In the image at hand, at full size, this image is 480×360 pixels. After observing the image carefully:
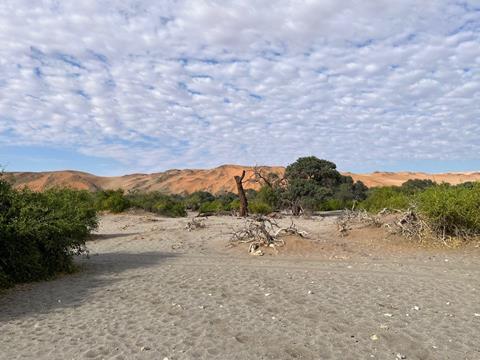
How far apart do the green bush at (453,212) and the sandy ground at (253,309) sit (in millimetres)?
1574

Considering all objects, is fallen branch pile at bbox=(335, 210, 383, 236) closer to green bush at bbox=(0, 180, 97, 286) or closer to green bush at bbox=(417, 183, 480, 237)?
green bush at bbox=(417, 183, 480, 237)

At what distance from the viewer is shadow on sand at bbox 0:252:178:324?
6.84 metres

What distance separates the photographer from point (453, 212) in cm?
1348

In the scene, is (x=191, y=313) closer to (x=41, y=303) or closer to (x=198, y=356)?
(x=198, y=356)

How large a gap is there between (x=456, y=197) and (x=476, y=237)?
1316 millimetres

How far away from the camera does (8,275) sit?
823 centimetres

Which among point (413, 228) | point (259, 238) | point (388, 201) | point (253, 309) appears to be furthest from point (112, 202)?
point (253, 309)

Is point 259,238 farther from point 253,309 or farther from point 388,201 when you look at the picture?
point 388,201

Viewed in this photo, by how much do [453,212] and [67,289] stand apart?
1102 centimetres

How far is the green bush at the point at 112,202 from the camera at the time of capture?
28.0 meters

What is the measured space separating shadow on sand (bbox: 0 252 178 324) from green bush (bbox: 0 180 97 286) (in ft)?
1.05

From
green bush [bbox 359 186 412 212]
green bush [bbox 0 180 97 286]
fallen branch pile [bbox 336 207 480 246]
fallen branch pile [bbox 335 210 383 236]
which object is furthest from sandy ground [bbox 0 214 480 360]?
green bush [bbox 359 186 412 212]

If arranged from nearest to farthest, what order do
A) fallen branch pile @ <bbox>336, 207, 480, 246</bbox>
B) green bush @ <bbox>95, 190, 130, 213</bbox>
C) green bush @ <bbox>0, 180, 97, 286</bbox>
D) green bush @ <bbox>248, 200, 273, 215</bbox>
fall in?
green bush @ <bbox>0, 180, 97, 286</bbox>
fallen branch pile @ <bbox>336, 207, 480, 246</bbox>
green bush @ <bbox>248, 200, 273, 215</bbox>
green bush @ <bbox>95, 190, 130, 213</bbox>

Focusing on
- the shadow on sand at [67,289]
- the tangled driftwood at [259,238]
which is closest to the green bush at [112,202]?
the tangled driftwood at [259,238]
